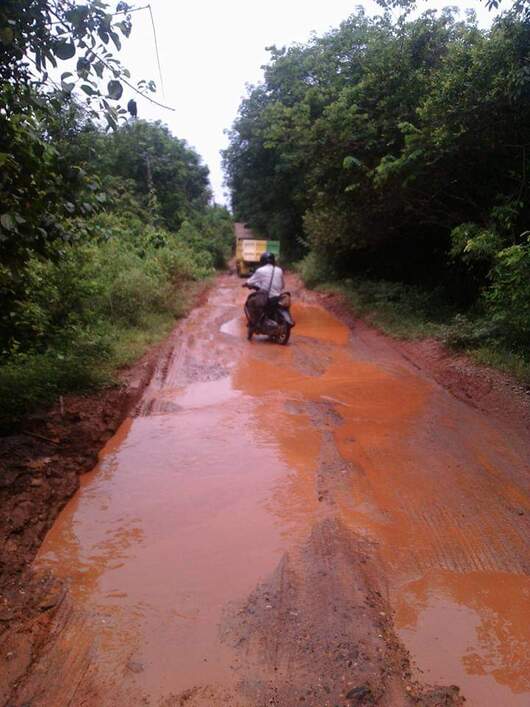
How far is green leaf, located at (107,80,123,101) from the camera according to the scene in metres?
3.51

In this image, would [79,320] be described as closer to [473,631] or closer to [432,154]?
[432,154]

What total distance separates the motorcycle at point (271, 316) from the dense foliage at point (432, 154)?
301 centimetres

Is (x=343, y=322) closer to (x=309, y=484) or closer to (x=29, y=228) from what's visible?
(x=309, y=484)

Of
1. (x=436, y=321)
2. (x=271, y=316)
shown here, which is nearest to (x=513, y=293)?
(x=436, y=321)

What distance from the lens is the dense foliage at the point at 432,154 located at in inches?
329

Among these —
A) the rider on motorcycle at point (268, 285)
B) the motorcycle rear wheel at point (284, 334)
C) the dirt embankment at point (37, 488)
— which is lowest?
the dirt embankment at point (37, 488)

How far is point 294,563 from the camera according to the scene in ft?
11.7

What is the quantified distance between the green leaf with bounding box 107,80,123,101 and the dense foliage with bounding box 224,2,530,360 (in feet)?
17.1

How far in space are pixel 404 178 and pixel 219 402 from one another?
20.9ft

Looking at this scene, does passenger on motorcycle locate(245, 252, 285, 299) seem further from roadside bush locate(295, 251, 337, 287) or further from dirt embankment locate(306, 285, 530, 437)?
roadside bush locate(295, 251, 337, 287)

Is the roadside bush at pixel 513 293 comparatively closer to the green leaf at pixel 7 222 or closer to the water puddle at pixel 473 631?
the water puddle at pixel 473 631

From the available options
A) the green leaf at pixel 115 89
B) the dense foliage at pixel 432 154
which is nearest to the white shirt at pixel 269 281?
the dense foliage at pixel 432 154

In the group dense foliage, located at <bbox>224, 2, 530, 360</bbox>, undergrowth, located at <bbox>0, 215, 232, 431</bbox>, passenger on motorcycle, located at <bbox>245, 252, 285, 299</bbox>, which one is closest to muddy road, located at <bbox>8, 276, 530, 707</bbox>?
undergrowth, located at <bbox>0, 215, 232, 431</bbox>

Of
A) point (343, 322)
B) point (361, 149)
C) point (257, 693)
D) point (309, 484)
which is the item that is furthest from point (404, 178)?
point (257, 693)
